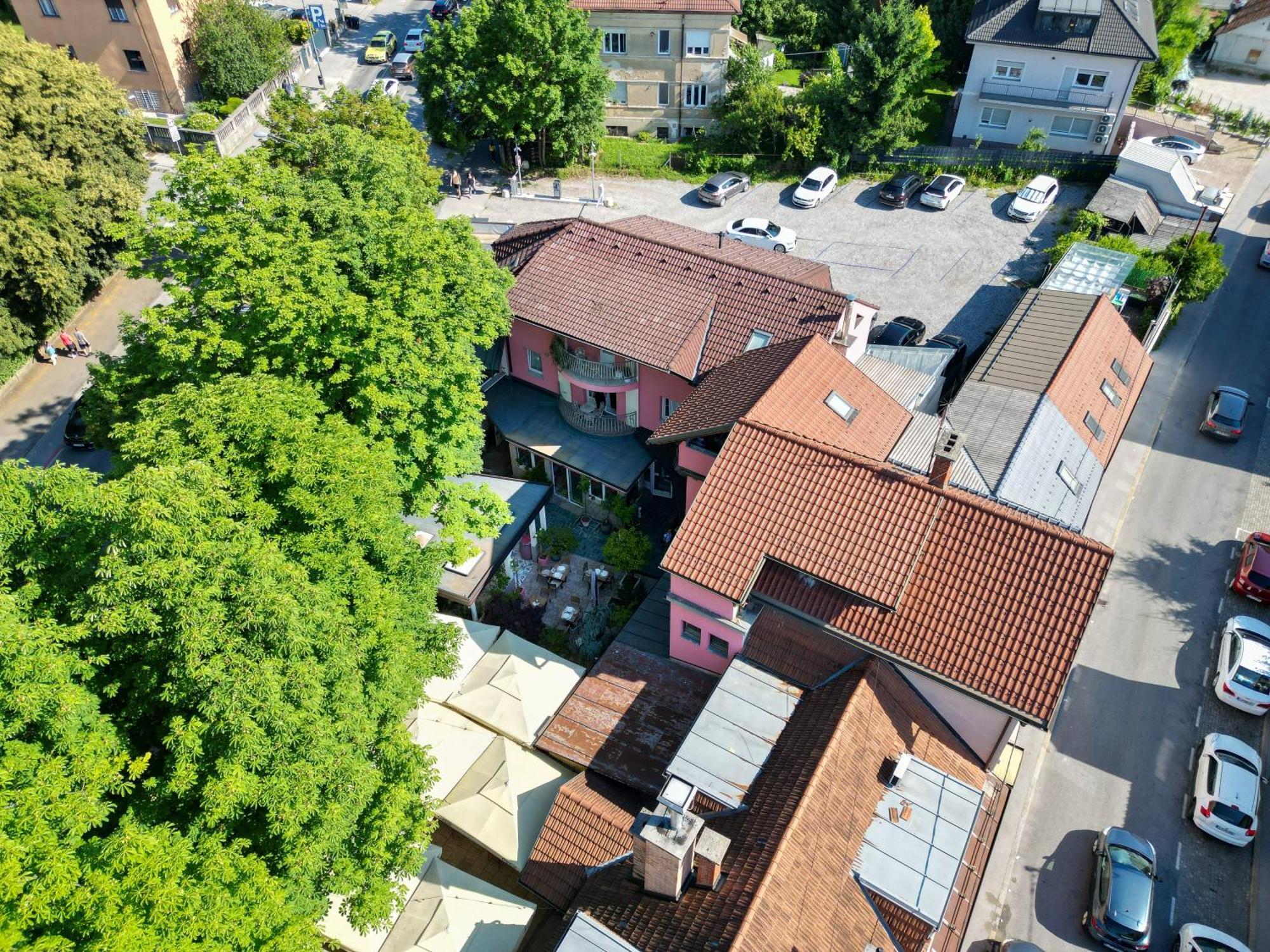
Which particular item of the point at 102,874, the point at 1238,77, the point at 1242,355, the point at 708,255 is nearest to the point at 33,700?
the point at 102,874

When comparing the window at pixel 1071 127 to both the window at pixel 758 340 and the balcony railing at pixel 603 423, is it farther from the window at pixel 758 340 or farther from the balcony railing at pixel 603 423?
the balcony railing at pixel 603 423

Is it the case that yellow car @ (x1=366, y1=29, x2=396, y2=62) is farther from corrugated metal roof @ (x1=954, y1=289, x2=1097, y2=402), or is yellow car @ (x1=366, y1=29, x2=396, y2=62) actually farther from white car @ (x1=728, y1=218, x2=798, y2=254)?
corrugated metal roof @ (x1=954, y1=289, x2=1097, y2=402)

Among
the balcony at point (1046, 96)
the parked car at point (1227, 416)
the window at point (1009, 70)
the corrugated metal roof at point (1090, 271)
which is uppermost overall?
the window at point (1009, 70)

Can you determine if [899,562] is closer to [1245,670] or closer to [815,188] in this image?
[1245,670]

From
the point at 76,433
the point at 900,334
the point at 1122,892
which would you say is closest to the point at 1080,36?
the point at 900,334

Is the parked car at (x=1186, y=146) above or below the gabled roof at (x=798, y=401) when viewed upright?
below

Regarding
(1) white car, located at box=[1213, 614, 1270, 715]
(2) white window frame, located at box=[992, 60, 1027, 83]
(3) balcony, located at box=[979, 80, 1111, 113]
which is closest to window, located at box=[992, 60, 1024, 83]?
(2) white window frame, located at box=[992, 60, 1027, 83]

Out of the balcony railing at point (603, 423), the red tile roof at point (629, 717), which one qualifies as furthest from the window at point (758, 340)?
the red tile roof at point (629, 717)

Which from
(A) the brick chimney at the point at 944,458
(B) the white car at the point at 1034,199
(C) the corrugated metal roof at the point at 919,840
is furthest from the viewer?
(B) the white car at the point at 1034,199
